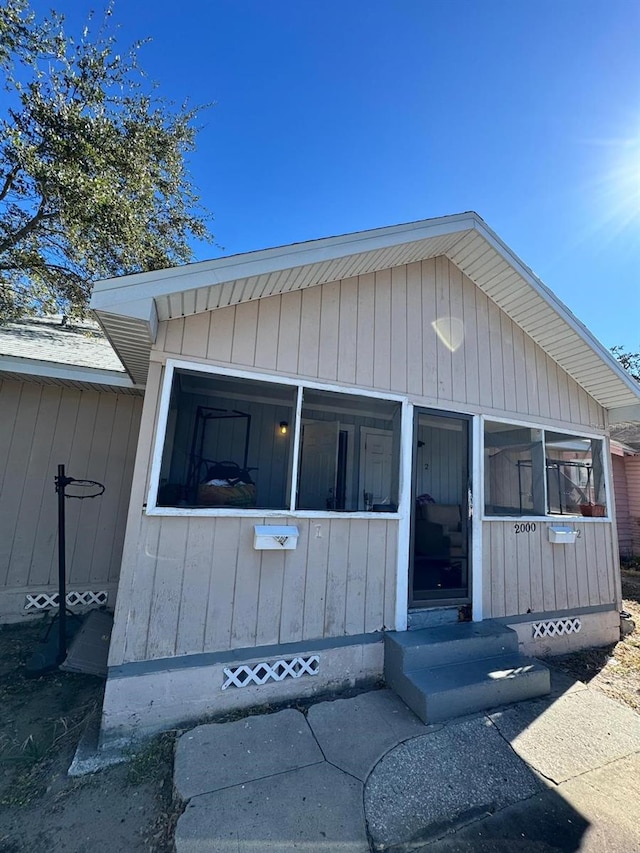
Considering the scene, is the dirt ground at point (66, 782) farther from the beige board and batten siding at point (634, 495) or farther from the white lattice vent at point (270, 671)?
the beige board and batten siding at point (634, 495)

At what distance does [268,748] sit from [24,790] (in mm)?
1389

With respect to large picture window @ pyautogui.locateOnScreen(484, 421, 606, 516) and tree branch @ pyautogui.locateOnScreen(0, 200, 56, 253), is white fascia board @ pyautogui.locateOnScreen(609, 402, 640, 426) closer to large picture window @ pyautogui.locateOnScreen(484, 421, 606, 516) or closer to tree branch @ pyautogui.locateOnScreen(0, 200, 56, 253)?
large picture window @ pyautogui.locateOnScreen(484, 421, 606, 516)

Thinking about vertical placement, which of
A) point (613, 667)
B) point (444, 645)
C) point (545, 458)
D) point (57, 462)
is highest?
point (545, 458)

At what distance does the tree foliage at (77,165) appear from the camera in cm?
435

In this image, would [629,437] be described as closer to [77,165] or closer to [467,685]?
[467,685]

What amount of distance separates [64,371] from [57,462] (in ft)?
3.80

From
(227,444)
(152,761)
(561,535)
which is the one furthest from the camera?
(227,444)

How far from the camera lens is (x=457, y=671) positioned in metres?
2.98

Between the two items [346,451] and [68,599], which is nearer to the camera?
[68,599]

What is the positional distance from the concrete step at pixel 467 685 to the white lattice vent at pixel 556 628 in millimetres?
1002

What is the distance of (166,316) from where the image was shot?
2764mm

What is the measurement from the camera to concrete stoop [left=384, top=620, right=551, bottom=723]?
2.71m

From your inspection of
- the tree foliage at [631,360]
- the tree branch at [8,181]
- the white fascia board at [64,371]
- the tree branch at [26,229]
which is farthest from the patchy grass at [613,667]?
the tree foliage at [631,360]

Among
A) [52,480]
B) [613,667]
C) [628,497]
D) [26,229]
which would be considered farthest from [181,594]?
[628,497]
